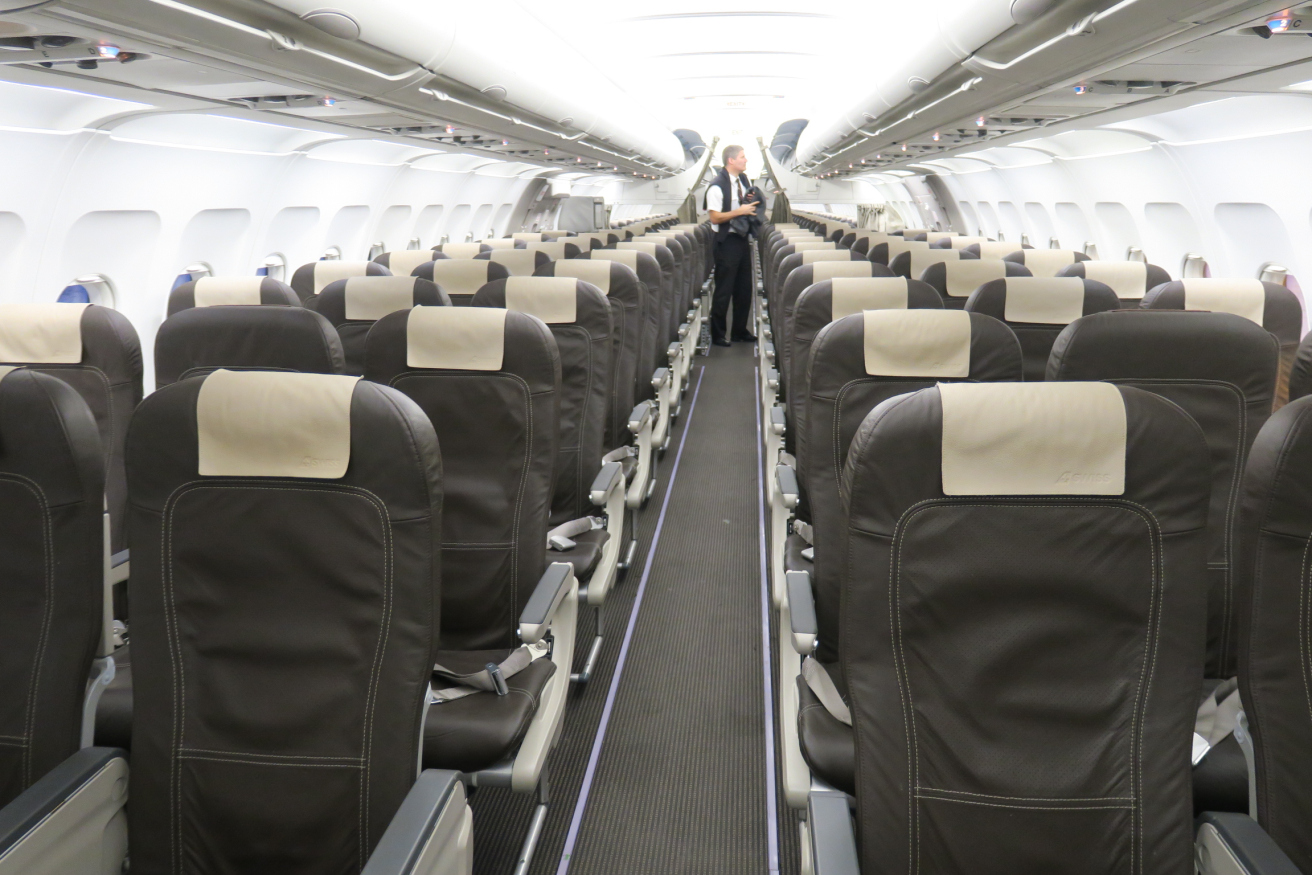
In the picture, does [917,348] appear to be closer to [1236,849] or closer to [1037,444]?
[1037,444]

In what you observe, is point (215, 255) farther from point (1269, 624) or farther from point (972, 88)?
point (1269, 624)

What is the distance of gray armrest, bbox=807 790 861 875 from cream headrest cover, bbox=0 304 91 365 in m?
2.81

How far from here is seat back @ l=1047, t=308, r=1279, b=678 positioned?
248 cm

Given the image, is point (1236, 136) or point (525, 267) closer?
point (1236, 136)

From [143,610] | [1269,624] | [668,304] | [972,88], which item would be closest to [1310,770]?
[1269,624]

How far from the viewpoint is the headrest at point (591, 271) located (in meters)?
4.59

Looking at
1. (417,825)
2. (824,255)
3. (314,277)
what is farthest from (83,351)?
(824,255)

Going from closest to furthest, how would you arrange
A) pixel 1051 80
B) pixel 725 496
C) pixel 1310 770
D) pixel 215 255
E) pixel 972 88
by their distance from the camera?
pixel 1310 770
pixel 1051 80
pixel 972 88
pixel 725 496
pixel 215 255

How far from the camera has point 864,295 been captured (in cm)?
360

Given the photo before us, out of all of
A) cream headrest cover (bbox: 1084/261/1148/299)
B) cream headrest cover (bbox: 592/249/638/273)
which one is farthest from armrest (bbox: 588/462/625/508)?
cream headrest cover (bbox: 1084/261/1148/299)

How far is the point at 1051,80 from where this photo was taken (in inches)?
186

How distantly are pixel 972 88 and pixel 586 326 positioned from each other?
3228mm

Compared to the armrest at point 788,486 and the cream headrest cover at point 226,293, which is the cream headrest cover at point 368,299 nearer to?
the cream headrest cover at point 226,293

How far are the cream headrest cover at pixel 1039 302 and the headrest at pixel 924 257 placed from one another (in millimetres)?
2501
